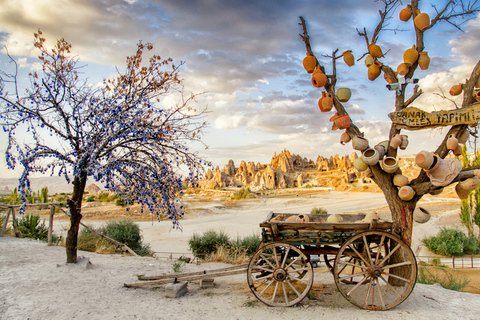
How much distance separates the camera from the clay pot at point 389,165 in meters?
5.46

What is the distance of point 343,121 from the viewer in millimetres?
5930

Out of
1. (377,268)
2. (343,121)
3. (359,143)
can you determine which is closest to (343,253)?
(377,268)

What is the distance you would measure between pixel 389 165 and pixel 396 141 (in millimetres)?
507

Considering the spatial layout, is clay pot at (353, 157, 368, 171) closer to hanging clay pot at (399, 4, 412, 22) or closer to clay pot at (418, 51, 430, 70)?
clay pot at (418, 51, 430, 70)

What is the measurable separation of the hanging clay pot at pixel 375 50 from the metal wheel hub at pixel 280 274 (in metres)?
4.75

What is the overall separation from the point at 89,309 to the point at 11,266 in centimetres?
362

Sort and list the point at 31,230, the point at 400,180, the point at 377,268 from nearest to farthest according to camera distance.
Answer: the point at 377,268 → the point at 400,180 → the point at 31,230

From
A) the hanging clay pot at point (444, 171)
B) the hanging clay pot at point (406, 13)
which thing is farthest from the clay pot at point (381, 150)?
the hanging clay pot at point (406, 13)

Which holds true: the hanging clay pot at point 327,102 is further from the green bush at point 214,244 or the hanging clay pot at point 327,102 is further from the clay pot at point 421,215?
the green bush at point 214,244

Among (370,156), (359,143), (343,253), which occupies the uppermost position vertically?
(359,143)

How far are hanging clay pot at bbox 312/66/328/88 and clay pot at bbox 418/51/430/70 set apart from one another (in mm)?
1917

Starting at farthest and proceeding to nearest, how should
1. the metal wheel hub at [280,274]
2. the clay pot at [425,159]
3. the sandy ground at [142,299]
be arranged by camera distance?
the metal wheel hub at [280,274] < the clay pot at [425,159] < the sandy ground at [142,299]

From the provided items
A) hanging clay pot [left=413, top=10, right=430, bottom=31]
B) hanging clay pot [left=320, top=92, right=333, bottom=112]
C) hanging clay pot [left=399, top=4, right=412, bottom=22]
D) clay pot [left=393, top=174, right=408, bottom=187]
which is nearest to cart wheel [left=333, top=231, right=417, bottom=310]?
clay pot [left=393, top=174, right=408, bottom=187]

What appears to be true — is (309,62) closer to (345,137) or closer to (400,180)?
(345,137)
